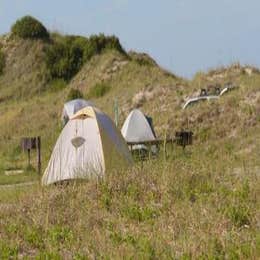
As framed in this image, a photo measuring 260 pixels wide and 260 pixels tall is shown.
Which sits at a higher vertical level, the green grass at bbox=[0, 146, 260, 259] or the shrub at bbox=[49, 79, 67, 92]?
the shrub at bbox=[49, 79, 67, 92]

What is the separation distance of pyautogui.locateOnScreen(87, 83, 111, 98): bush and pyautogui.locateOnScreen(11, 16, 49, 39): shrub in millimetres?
8492

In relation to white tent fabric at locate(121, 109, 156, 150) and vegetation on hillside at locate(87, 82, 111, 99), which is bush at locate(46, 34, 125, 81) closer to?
vegetation on hillside at locate(87, 82, 111, 99)

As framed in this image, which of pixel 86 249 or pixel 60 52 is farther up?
pixel 60 52

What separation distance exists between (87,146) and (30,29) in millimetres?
29682

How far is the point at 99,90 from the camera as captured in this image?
123 feet

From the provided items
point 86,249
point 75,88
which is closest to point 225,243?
point 86,249

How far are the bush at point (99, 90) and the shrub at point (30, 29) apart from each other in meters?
8.49

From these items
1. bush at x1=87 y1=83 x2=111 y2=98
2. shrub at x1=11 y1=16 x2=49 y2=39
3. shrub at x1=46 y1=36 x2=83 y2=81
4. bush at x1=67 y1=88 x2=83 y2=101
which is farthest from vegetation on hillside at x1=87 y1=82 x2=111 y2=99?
shrub at x1=11 y1=16 x2=49 y2=39

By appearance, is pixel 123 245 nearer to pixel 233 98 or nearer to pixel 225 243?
pixel 225 243

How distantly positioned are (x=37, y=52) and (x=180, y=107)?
55.3 ft

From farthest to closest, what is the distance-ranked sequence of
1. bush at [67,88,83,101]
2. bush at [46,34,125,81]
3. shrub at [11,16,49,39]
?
shrub at [11,16,49,39] < bush at [46,34,125,81] < bush at [67,88,83,101]

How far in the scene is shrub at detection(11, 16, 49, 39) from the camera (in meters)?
44.9

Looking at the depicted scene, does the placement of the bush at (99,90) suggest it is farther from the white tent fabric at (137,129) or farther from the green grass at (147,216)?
the green grass at (147,216)

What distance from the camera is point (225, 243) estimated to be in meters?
7.91
